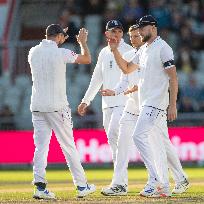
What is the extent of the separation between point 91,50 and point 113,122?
12406 mm

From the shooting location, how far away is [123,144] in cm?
1458

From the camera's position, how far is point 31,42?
26.7 m

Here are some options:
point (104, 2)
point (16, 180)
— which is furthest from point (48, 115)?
point (104, 2)

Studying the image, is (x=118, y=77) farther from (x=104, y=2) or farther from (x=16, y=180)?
(x=104, y=2)

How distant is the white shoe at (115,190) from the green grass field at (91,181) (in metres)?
0.09

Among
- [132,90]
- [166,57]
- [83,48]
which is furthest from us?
[132,90]

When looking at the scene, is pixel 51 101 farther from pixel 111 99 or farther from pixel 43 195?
pixel 111 99

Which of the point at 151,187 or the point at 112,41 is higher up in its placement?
the point at 112,41

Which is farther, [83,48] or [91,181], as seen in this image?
[91,181]

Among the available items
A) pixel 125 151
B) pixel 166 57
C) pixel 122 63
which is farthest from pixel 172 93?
pixel 125 151

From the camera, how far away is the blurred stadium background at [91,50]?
24.9m

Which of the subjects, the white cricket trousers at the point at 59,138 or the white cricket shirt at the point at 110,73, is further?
the white cricket shirt at the point at 110,73

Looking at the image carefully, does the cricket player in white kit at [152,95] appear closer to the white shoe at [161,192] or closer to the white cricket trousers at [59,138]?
the white shoe at [161,192]

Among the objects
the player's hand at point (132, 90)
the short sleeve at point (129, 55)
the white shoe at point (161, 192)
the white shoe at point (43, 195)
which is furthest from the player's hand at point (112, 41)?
the white shoe at point (43, 195)
